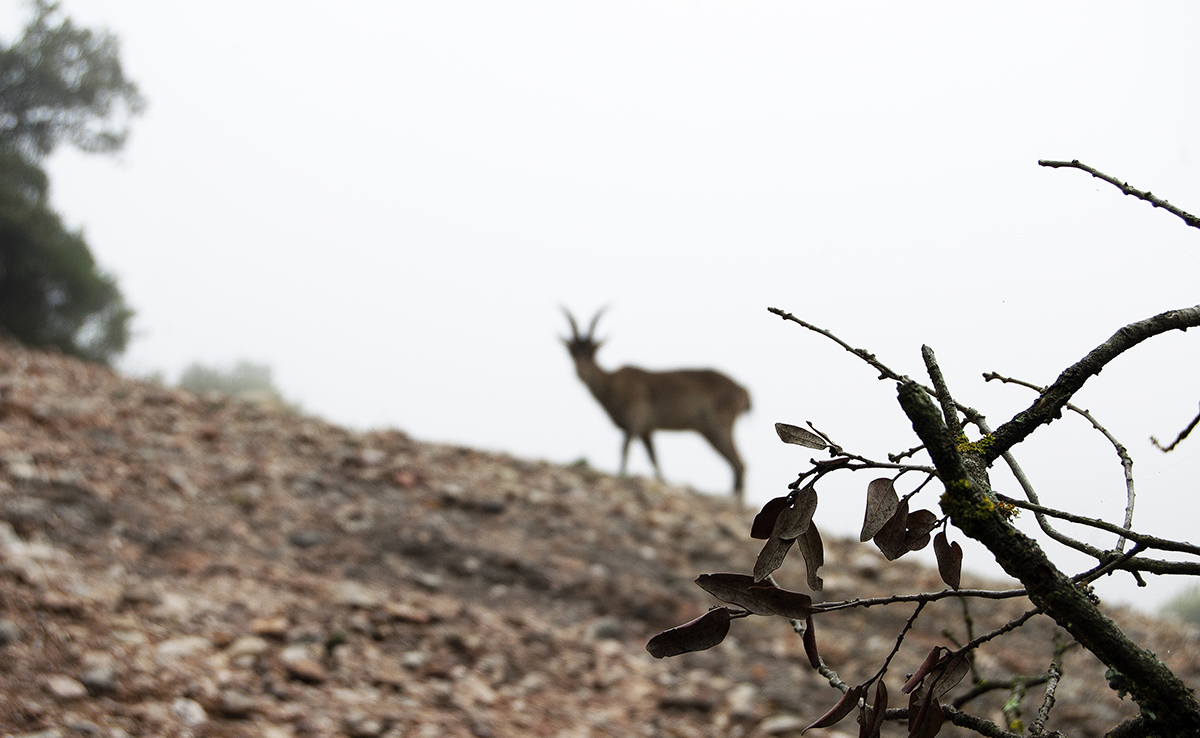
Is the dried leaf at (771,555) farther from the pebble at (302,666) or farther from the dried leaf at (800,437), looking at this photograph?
the pebble at (302,666)

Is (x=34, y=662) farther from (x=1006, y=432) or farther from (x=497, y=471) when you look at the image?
(x=497, y=471)

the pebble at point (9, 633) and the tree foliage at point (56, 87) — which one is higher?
the tree foliage at point (56, 87)

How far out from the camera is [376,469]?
5.23 meters

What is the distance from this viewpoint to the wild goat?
8484 millimetres

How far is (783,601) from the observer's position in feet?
2.45

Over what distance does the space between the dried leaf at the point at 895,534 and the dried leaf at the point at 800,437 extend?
0.32 feet

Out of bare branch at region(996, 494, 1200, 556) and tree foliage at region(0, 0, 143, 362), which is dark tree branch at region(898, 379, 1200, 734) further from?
tree foliage at region(0, 0, 143, 362)

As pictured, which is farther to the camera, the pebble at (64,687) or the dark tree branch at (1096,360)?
the pebble at (64,687)

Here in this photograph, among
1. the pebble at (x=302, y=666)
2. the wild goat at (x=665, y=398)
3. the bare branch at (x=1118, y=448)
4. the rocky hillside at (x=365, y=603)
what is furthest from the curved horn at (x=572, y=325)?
the bare branch at (x=1118, y=448)

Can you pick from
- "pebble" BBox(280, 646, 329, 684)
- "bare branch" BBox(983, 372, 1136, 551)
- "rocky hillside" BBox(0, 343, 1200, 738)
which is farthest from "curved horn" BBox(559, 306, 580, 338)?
"bare branch" BBox(983, 372, 1136, 551)

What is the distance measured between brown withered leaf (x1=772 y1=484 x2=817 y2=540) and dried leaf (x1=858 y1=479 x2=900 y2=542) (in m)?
0.05

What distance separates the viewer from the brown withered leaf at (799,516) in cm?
73

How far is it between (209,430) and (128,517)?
5.59 feet

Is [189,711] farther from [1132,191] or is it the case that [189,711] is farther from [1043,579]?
[1132,191]
